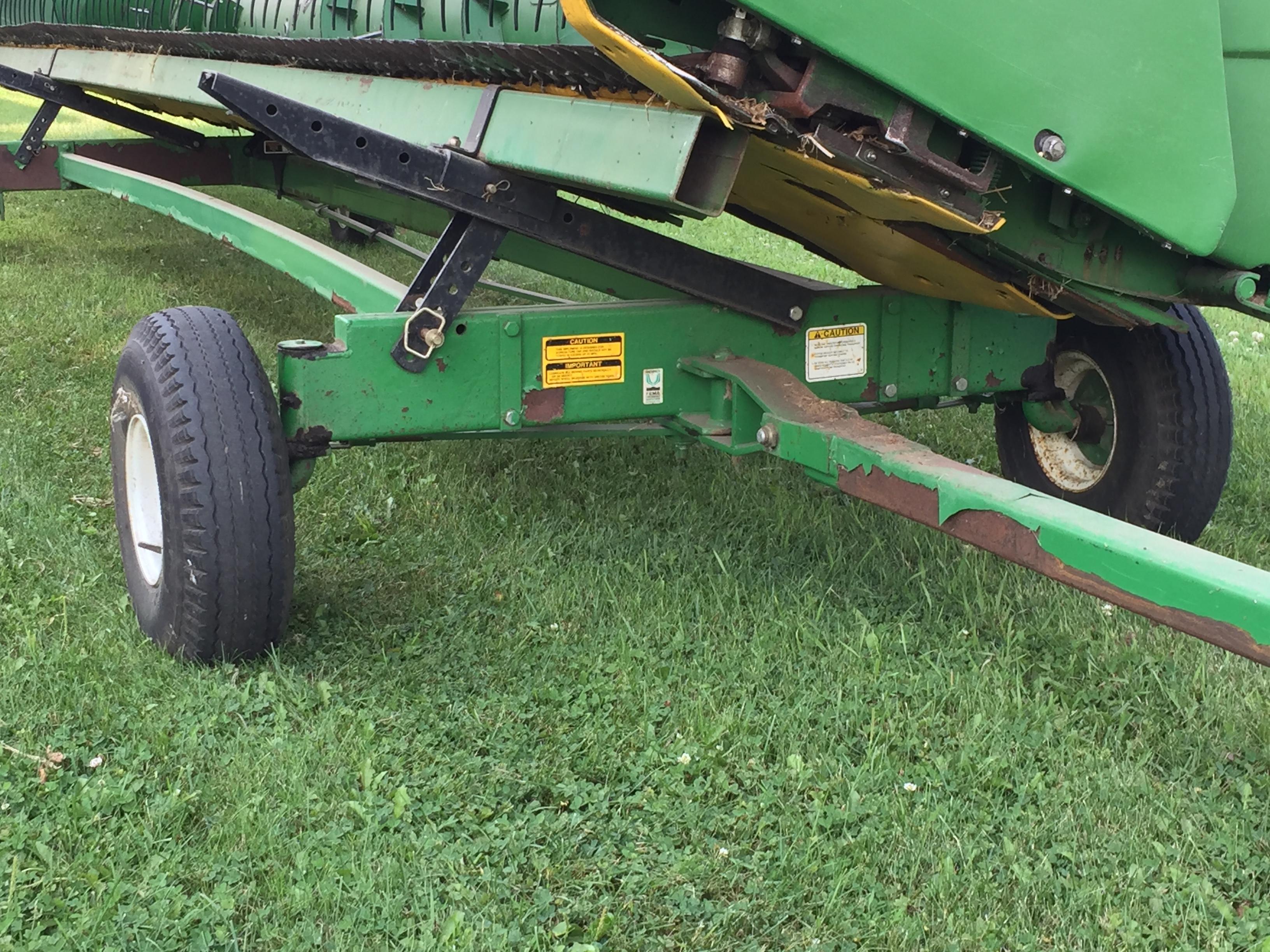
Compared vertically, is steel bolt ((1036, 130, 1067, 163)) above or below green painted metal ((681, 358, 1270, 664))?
above

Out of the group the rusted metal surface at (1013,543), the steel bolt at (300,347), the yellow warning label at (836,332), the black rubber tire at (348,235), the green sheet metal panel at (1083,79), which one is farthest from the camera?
the black rubber tire at (348,235)

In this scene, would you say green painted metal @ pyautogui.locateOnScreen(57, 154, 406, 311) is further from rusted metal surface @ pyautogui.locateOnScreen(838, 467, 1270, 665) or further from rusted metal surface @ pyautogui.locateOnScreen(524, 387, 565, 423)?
rusted metal surface @ pyautogui.locateOnScreen(838, 467, 1270, 665)

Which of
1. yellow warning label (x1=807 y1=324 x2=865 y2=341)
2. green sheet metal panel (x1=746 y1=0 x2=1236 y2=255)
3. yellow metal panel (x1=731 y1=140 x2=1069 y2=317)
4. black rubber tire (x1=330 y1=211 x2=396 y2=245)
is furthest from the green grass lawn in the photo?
black rubber tire (x1=330 y1=211 x2=396 y2=245)

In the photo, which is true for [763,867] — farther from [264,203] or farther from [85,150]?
[264,203]

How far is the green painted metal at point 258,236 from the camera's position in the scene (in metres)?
3.53

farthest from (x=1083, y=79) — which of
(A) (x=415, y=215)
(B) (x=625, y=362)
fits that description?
(A) (x=415, y=215)

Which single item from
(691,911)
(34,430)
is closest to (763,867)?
(691,911)

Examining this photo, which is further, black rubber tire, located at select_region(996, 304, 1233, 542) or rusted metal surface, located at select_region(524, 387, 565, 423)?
black rubber tire, located at select_region(996, 304, 1233, 542)

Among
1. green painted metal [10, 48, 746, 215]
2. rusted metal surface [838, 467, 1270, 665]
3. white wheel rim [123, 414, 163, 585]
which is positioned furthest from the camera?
white wheel rim [123, 414, 163, 585]

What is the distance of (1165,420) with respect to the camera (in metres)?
3.57

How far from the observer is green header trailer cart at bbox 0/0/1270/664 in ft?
7.72

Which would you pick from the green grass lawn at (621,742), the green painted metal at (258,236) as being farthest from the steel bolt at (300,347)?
the green grass lawn at (621,742)

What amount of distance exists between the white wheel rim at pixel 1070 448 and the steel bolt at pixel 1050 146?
1.42 m

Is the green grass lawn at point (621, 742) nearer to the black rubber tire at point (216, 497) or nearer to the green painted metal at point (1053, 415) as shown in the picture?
the black rubber tire at point (216, 497)
